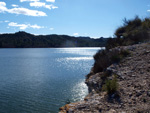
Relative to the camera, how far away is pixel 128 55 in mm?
9711

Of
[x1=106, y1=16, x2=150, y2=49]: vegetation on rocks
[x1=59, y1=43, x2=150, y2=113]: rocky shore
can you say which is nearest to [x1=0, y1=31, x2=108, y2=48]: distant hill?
[x1=106, y1=16, x2=150, y2=49]: vegetation on rocks

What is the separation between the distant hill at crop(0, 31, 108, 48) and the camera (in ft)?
481

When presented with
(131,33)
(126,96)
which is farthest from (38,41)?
(126,96)

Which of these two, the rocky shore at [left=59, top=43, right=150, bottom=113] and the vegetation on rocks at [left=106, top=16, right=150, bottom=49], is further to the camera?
the vegetation on rocks at [left=106, top=16, right=150, bottom=49]

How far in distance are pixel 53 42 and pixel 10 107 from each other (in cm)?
15252

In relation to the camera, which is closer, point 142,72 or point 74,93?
point 142,72

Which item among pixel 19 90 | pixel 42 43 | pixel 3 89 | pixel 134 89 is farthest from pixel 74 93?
pixel 42 43

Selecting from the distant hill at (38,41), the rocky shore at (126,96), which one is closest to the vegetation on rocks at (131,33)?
the rocky shore at (126,96)

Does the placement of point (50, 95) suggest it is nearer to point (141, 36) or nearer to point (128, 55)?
point (128, 55)

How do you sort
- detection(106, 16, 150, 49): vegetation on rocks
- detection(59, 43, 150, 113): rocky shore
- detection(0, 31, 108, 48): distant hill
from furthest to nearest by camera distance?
detection(0, 31, 108, 48): distant hill
detection(106, 16, 150, 49): vegetation on rocks
detection(59, 43, 150, 113): rocky shore

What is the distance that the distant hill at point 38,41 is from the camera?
146500 millimetres

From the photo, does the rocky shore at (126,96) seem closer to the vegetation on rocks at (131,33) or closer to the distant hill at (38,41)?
the vegetation on rocks at (131,33)

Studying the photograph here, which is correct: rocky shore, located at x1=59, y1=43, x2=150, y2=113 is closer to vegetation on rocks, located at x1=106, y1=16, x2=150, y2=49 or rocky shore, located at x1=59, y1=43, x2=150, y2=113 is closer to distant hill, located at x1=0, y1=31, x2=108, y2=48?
vegetation on rocks, located at x1=106, y1=16, x2=150, y2=49

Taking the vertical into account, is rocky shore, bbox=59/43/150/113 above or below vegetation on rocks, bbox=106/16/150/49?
below
